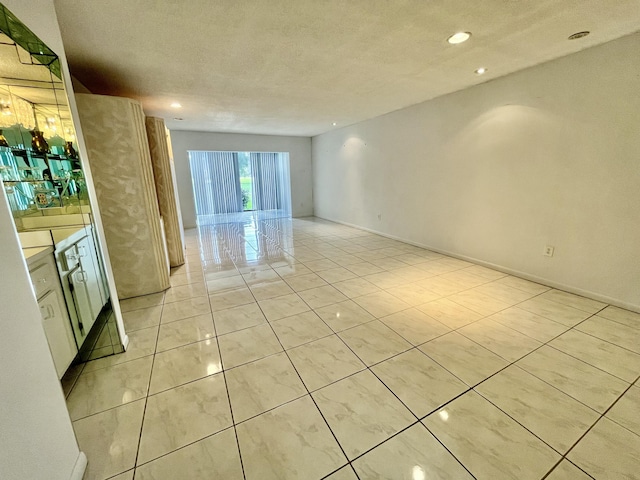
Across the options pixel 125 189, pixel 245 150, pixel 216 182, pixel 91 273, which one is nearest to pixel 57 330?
pixel 91 273

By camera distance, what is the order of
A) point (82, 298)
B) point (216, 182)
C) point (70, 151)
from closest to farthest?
point (70, 151) < point (82, 298) < point (216, 182)

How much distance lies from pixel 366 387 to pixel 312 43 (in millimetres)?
2711

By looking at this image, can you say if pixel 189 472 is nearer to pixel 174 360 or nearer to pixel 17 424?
pixel 17 424

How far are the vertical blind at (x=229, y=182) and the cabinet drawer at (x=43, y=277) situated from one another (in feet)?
23.4

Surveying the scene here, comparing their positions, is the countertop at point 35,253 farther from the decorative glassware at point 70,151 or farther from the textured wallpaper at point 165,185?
the textured wallpaper at point 165,185

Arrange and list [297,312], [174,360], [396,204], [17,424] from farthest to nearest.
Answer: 1. [396,204]
2. [297,312]
3. [174,360]
4. [17,424]

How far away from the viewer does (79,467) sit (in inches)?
43.6

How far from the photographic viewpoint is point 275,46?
2.21m

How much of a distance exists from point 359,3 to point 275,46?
849 mm

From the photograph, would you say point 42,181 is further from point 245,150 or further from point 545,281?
point 245,150

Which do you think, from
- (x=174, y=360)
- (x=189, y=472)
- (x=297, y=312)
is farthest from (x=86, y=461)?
(x=297, y=312)

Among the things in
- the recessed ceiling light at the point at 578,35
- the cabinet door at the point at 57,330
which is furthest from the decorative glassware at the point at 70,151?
the recessed ceiling light at the point at 578,35

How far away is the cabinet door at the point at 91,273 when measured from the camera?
5.91ft

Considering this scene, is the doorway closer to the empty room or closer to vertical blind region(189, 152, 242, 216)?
vertical blind region(189, 152, 242, 216)
